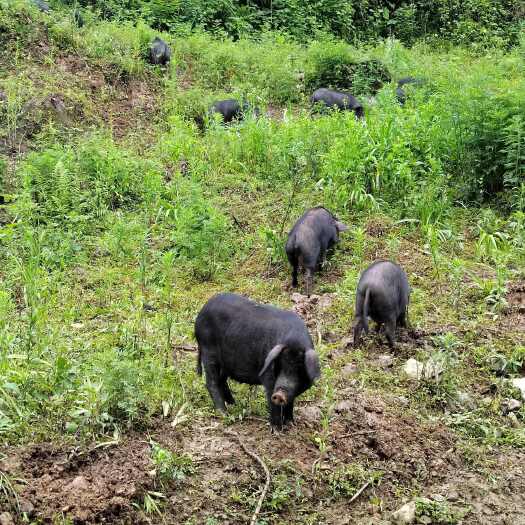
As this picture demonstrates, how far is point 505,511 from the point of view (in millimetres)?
4617

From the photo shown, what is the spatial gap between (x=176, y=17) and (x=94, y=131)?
749 cm

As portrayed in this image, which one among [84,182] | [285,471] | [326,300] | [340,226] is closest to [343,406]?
[285,471]

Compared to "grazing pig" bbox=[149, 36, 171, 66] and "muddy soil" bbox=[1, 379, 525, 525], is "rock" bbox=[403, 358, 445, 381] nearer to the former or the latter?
"muddy soil" bbox=[1, 379, 525, 525]

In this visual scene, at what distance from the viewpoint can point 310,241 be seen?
24.4ft

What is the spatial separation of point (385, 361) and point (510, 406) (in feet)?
3.25

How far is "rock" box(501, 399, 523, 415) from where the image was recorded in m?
5.59

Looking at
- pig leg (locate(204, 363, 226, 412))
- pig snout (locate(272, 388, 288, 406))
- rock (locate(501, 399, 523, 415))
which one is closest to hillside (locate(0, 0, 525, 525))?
rock (locate(501, 399, 523, 415))

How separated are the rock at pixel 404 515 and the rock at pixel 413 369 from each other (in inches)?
58.3

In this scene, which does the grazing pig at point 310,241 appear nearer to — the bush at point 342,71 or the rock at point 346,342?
the rock at point 346,342

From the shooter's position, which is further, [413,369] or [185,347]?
[185,347]

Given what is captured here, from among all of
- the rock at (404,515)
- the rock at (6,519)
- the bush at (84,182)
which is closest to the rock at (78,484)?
the rock at (6,519)

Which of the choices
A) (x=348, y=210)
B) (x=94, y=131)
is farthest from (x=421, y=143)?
(x=94, y=131)

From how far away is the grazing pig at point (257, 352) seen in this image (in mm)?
4773

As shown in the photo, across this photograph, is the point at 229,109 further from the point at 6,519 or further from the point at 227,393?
the point at 6,519
